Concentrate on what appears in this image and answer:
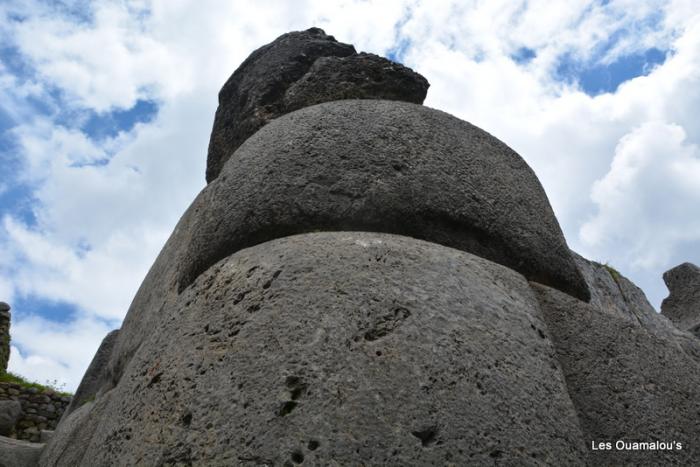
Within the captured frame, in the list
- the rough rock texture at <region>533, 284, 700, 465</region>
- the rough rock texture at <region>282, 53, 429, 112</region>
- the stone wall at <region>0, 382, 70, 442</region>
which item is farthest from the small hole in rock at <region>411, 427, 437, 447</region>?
the stone wall at <region>0, 382, 70, 442</region>

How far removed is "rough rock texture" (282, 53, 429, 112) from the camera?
90.7 inches

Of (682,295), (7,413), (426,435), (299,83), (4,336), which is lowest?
(426,435)

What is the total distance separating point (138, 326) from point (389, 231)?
116cm

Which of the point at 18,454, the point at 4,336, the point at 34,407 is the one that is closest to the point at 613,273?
the point at 18,454

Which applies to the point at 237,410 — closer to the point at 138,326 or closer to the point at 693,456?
the point at 693,456

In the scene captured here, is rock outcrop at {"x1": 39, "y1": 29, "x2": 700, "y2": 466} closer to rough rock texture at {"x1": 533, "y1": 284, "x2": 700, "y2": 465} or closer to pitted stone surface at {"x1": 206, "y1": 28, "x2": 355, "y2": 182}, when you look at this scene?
rough rock texture at {"x1": 533, "y1": 284, "x2": 700, "y2": 465}

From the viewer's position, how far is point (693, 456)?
1463 millimetres

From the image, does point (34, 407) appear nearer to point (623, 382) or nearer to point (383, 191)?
point (383, 191)

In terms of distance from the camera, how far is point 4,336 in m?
10.8

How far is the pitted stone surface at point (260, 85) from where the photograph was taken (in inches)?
94.0

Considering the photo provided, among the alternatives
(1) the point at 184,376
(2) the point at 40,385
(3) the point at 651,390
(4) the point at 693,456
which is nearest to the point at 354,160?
(1) the point at 184,376

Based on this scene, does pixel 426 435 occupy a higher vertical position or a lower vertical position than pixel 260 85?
lower

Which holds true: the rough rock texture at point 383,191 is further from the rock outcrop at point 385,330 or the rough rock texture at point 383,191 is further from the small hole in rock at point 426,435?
the small hole in rock at point 426,435

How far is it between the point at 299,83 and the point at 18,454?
2136 mm
